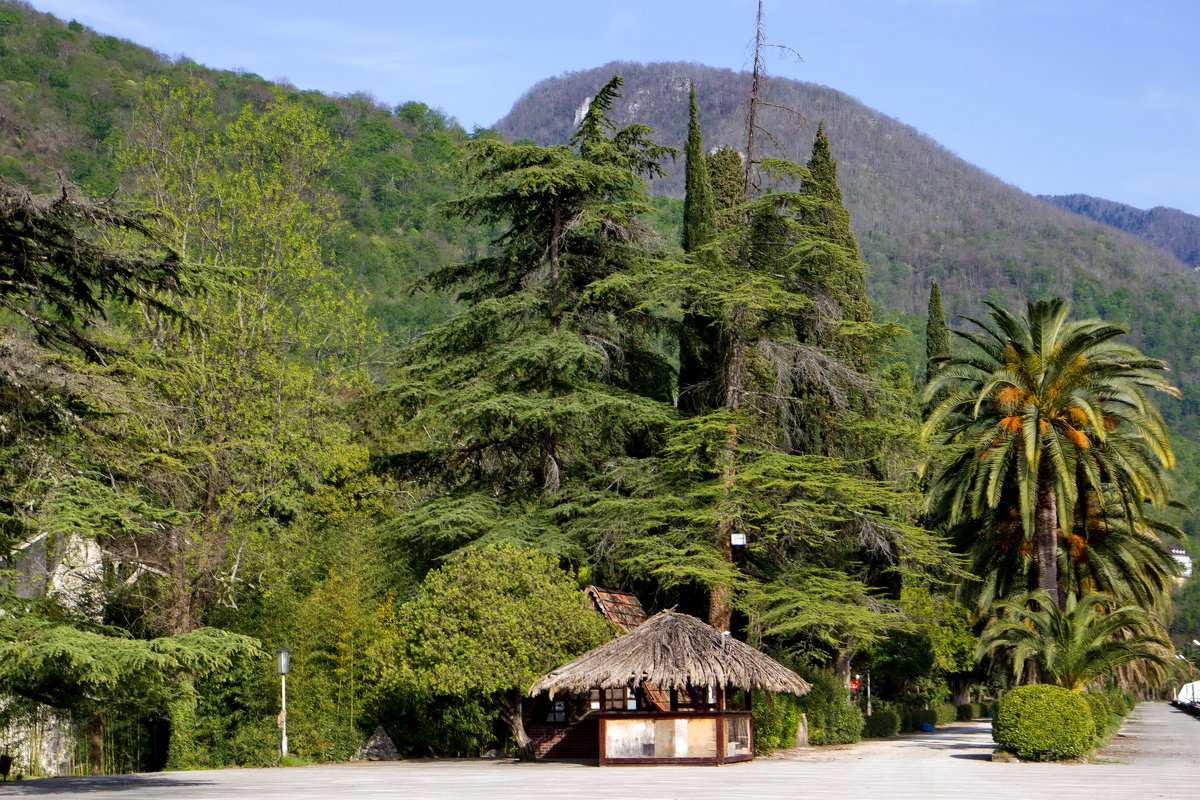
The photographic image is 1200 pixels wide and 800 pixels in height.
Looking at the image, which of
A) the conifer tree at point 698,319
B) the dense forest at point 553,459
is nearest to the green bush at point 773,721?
the dense forest at point 553,459

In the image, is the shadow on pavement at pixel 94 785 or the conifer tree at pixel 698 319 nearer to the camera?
the shadow on pavement at pixel 94 785

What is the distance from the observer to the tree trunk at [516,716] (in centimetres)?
2920

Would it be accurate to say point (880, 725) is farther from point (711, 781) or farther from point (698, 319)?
point (711, 781)

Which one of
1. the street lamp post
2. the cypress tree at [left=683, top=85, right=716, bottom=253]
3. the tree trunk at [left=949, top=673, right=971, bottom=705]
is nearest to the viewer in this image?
the street lamp post

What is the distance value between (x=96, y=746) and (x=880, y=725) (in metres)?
24.2

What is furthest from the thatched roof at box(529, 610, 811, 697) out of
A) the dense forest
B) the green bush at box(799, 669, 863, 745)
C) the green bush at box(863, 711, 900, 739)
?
the green bush at box(863, 711, 900, 739)

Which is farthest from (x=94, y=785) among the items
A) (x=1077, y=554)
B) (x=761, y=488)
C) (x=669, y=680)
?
(x=1077, y=554)

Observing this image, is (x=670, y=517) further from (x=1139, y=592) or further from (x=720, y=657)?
(x=1139, y=592)

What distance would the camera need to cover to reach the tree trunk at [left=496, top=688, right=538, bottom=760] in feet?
95.8

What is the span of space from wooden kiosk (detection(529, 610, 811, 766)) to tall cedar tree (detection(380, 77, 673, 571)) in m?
5.93

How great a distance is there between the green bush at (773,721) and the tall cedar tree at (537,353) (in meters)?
6.47

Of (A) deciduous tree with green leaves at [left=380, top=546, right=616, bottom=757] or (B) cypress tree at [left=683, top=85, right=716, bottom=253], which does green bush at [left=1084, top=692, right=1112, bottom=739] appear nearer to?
(A) deciduous tree with green leaves at [left=380, top=546, right=616, bottom=757]

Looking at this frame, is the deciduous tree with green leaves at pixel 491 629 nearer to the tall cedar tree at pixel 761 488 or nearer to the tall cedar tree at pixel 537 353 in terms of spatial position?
the tall cedar tree at pixel 761 488

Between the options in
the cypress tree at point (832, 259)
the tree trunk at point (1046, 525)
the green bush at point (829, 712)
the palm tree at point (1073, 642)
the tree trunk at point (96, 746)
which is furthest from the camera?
the cypress tree at point (832, 259)
